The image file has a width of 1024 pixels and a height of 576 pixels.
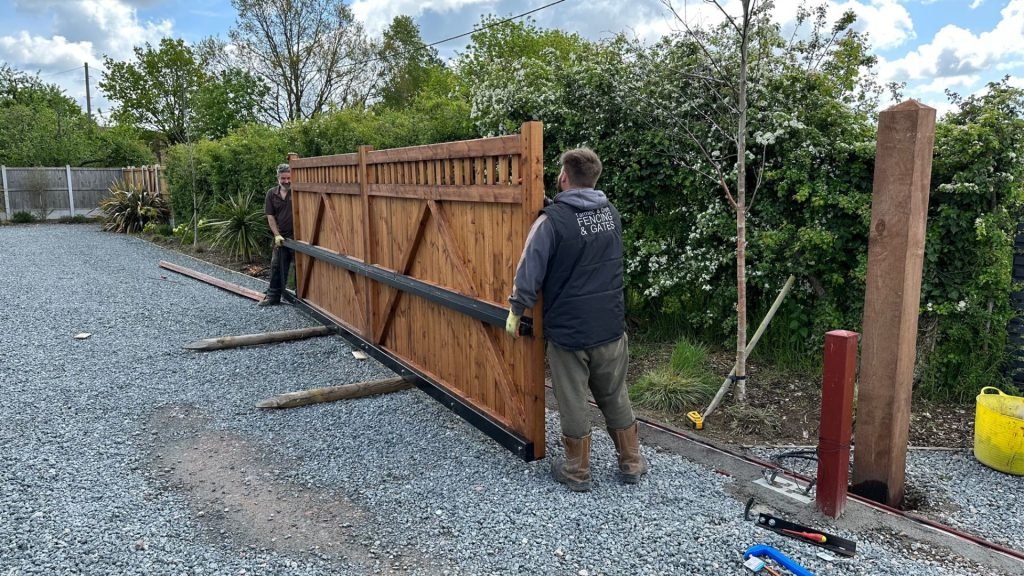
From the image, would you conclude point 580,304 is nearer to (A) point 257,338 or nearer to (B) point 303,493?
(B) point 303,493

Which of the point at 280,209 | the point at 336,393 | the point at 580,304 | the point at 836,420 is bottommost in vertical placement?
the point at 336,393

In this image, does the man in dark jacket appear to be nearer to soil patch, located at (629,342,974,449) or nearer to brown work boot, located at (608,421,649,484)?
brown work boot, located at (608,421,649,484)

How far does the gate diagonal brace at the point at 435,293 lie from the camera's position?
170 inches

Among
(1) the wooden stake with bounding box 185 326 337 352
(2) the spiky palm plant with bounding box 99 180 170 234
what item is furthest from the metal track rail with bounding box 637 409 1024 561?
(2) the spiky palm plant with bounding box 99 180 170 234

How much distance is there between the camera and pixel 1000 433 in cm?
407

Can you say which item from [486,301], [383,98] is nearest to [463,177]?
[486,301]

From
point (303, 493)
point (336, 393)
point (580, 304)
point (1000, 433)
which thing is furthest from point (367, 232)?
point (1000, 433)

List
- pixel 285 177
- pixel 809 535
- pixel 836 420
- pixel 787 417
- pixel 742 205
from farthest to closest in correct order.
A: 1. pixel 285 177
2. pixel 787 417
3. pixel 742 205
4. pixel 836 420
5. pixel 809 535

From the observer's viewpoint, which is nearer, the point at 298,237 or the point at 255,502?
the point at 255,502

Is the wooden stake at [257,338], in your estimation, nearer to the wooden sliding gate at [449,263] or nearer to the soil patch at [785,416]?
the wooden sliding gate at [449,263]

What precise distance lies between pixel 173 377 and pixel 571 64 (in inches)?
185

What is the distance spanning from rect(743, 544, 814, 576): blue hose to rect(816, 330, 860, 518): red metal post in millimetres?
549

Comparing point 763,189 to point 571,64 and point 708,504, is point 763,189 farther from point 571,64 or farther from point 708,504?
point 708,504

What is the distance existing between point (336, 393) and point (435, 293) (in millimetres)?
1147
